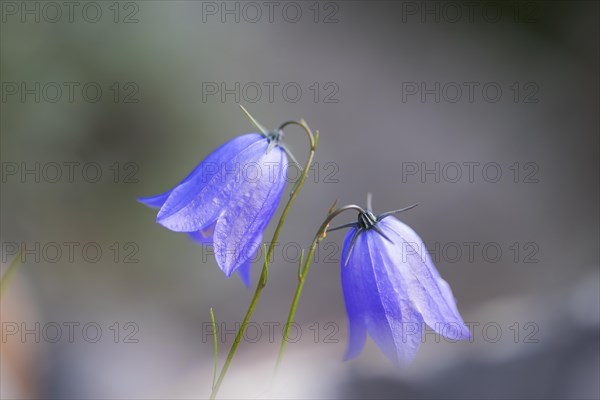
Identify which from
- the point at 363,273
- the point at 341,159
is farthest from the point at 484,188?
the point at 363,273

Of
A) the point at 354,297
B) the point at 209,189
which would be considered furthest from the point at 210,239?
the point at 354,297

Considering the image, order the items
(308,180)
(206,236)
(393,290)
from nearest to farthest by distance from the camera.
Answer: (393,290), (206,236), (308,180)

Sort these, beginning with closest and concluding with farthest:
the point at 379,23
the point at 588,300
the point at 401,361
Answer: the point at 401,361
the point at 588,300
the point at 379,23

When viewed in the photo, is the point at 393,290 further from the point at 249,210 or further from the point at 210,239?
the point at 210,239

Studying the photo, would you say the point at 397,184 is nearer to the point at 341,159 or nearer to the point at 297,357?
the point at 341,159

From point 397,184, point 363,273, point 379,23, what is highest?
point 379,23

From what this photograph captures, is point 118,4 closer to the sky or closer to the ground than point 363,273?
closer to the sky
